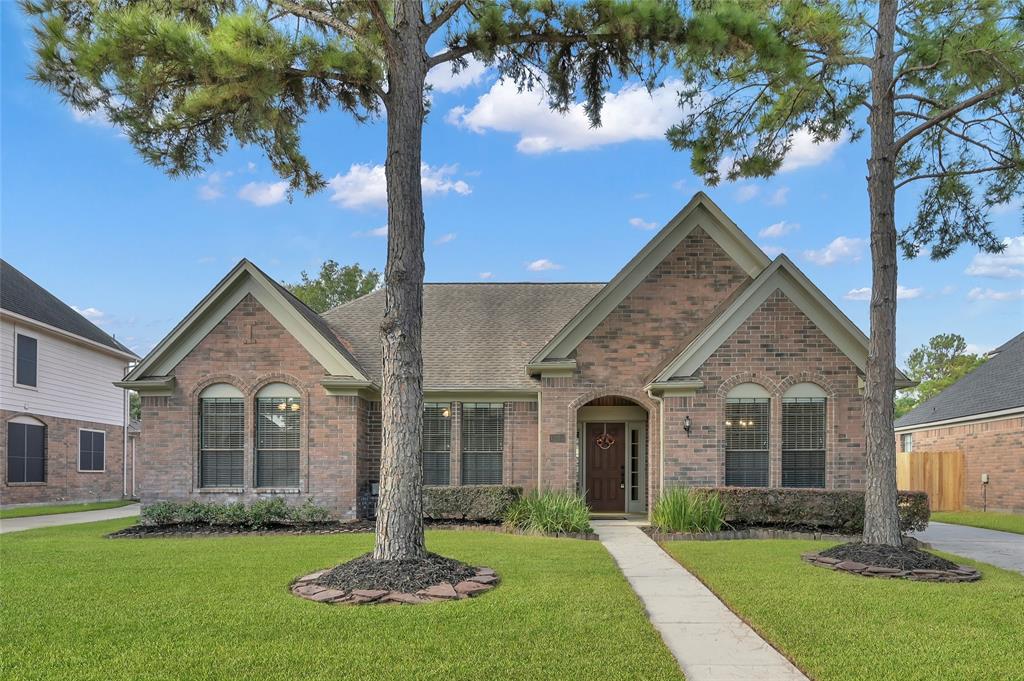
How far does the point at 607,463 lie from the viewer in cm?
1694

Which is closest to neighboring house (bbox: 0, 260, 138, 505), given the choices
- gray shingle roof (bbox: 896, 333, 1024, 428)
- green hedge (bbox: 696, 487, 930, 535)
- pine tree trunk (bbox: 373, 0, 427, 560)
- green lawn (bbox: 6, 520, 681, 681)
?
green lawn (bbox: 6, 520, 681, 681)

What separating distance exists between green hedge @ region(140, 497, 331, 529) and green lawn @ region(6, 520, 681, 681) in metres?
4.28

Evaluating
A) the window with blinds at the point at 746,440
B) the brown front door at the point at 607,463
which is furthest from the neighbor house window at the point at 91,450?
the window with blinds at the point at 746,440

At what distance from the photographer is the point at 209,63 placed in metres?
8.30

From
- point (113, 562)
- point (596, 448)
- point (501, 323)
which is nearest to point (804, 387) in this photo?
point (596, 448)

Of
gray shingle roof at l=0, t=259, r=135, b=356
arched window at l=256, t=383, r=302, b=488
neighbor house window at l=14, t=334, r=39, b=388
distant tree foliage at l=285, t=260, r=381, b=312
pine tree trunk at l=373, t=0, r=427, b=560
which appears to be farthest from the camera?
distant tree foliage at l=285, t=260, r=381, b=312

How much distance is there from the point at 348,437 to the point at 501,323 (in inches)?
229

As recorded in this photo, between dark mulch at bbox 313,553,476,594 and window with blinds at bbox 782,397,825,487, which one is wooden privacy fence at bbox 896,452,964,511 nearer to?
window with blinds at bbox 782,397,825,487

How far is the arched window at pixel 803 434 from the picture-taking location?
1402 cm

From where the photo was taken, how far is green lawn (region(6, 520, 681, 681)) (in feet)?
17.0

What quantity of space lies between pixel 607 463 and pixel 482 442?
3224 millimetres

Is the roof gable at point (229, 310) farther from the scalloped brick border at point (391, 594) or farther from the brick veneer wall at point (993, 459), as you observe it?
the brick veneer wall at point (993, 459)

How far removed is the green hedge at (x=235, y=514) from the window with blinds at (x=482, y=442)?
3.49 metres

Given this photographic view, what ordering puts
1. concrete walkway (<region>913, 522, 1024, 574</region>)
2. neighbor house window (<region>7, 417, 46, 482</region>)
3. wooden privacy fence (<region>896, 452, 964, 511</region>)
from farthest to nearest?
wooden privacy fence (<region>896, 452, 964, 511</region>), neighbor house window (<region>7, 417, 46, 482</region>), concrete walkway (<region>913, 522, 1024, 574</region>)
